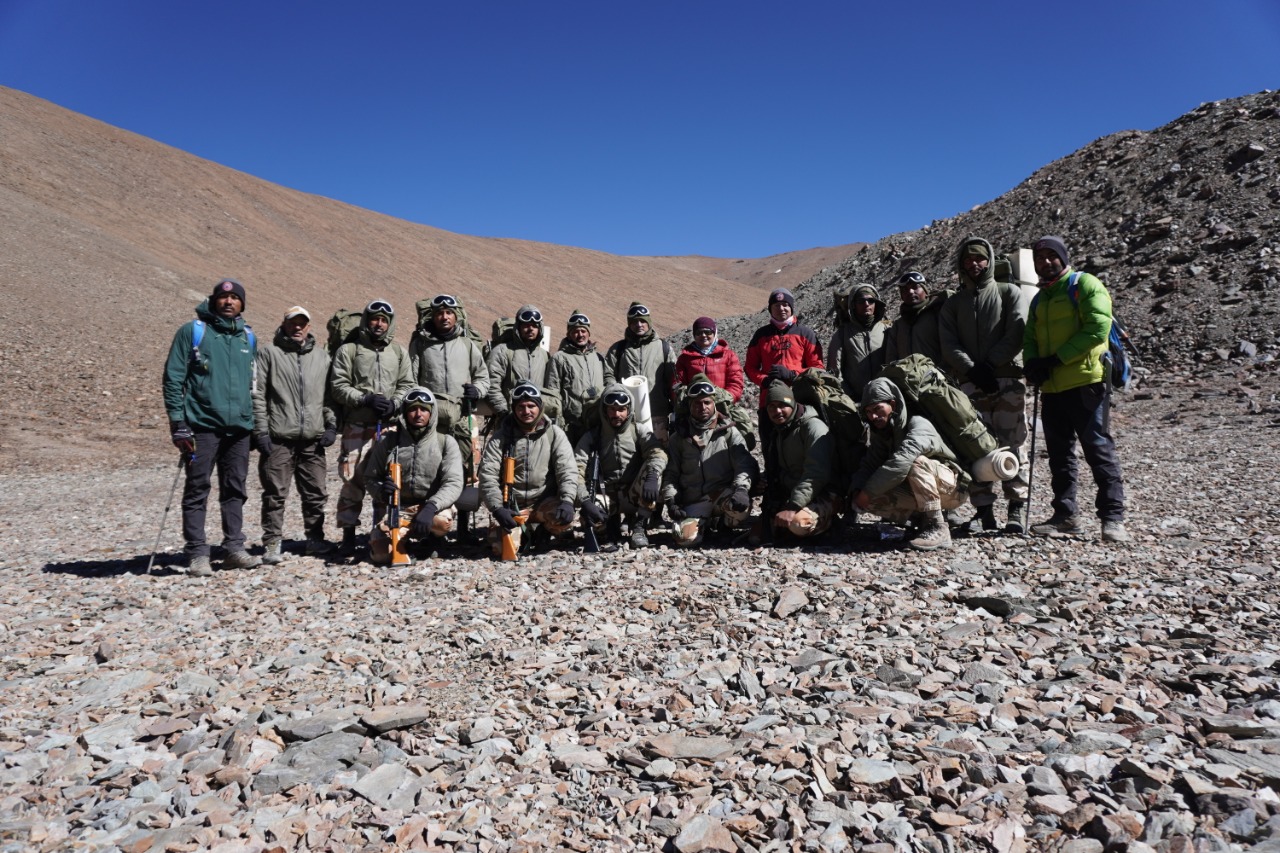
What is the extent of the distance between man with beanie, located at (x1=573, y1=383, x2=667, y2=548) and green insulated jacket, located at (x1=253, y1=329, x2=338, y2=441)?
8.11 feet

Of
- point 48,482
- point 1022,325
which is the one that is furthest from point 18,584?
point 48,482

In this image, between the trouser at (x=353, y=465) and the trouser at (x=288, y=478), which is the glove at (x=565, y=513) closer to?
the trouser at (x=353, y=465)

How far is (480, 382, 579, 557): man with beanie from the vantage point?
7.44m

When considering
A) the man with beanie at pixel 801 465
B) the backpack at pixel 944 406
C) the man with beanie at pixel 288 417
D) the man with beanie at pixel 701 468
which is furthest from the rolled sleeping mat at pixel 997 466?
the man with beanie at pixel 288 417

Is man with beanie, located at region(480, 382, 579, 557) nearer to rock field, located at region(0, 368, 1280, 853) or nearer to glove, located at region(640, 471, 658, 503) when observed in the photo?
glove, located at region(640, 471, 658, 503)

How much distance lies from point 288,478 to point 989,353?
6.47 m

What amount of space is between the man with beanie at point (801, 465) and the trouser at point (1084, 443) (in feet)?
5.88

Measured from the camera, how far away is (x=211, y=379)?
682cm

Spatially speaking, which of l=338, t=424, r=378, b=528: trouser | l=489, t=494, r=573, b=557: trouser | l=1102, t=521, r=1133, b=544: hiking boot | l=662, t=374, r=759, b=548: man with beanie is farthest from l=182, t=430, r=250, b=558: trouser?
l=1102, t=521, r=1133, b=544: hiking boot

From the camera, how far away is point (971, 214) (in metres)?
30.0

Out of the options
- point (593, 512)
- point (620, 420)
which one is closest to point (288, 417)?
point (593, 512)

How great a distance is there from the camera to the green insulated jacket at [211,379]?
6734 millimetres

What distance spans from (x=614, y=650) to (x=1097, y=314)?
4.47m

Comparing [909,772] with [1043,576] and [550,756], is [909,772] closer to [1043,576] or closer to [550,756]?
[550,756]
